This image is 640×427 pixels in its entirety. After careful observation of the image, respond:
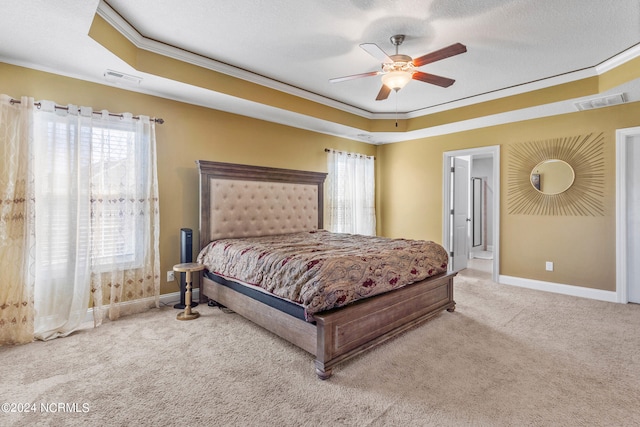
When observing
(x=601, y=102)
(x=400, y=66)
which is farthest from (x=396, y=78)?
(x=601, y=102)

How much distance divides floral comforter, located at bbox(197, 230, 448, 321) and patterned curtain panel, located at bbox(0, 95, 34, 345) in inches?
61.8

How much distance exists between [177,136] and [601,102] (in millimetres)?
5220

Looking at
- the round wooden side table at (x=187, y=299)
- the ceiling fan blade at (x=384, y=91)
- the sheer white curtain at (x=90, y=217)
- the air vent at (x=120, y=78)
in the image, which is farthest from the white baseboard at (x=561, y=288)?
the air vent at (x=120, y=78)

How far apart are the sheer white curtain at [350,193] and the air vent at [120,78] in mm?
3048

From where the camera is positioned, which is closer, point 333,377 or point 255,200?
point 333,377

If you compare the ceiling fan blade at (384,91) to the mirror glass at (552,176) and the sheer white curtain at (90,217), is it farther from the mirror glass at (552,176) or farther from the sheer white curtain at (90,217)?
the mirror glass at (552,176)

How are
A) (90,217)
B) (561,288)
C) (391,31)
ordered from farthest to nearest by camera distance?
(561,288) → (90,217) → (391,31)

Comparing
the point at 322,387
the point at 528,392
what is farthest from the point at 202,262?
the point at 528,392

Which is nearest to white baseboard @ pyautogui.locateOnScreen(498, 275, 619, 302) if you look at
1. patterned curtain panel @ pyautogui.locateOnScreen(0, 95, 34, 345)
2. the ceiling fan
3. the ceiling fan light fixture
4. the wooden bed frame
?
the wooden bed frame

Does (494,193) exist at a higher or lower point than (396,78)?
lower

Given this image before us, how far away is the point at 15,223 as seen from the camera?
267 cm

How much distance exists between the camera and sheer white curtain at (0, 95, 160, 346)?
2850 millimetres

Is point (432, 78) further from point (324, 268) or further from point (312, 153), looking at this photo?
point (312, 153)

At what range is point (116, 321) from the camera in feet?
10.4
